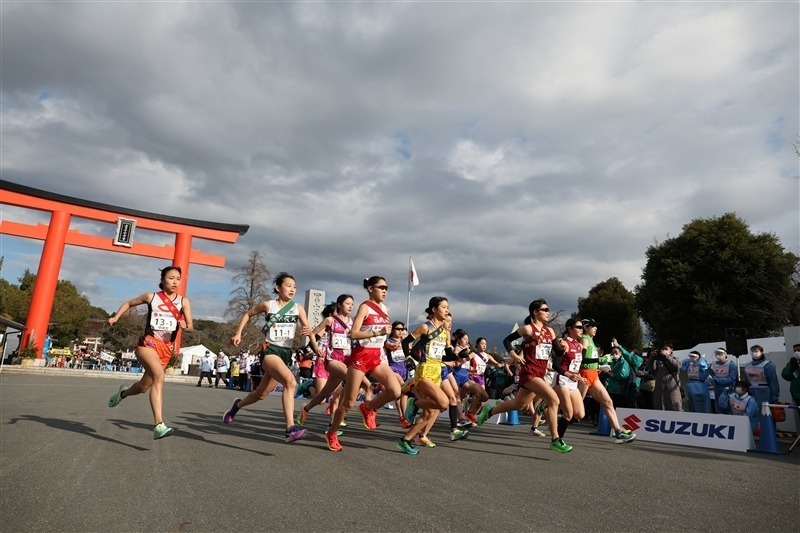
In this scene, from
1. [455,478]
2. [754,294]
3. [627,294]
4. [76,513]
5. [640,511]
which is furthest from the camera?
[627,294]

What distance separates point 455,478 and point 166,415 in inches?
285

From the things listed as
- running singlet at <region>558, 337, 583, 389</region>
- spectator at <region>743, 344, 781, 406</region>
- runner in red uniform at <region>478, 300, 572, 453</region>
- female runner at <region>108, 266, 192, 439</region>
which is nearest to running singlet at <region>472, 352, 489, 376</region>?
runner in red uniform at <region>478, 300, 572, 453</region>

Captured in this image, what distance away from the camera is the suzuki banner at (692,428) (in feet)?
29.0

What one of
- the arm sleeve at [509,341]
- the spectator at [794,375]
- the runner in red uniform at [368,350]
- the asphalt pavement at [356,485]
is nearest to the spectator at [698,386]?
the spectator at [794,375]

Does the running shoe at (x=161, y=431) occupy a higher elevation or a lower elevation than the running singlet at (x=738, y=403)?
lower

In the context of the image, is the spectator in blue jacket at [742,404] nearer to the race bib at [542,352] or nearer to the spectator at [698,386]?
the spectator at [698,386]

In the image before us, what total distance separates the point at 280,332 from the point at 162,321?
152 centimetres

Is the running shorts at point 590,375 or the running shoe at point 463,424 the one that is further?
the running shoe at point 463,424

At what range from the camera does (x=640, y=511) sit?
13.3 feet

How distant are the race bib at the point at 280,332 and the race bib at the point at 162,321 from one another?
1265 millimetres

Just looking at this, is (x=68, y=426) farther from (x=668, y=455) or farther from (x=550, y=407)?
(x=668, y=455)

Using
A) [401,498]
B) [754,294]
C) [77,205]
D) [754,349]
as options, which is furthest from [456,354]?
[77,205]

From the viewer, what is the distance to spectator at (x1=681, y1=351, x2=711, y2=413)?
486 inches

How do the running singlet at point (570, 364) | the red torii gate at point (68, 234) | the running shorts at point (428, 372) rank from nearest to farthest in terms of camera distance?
the running shorts at point (428, 372) → the running singlet at point (570, 364) → the red torii gate at point (68, 234)
